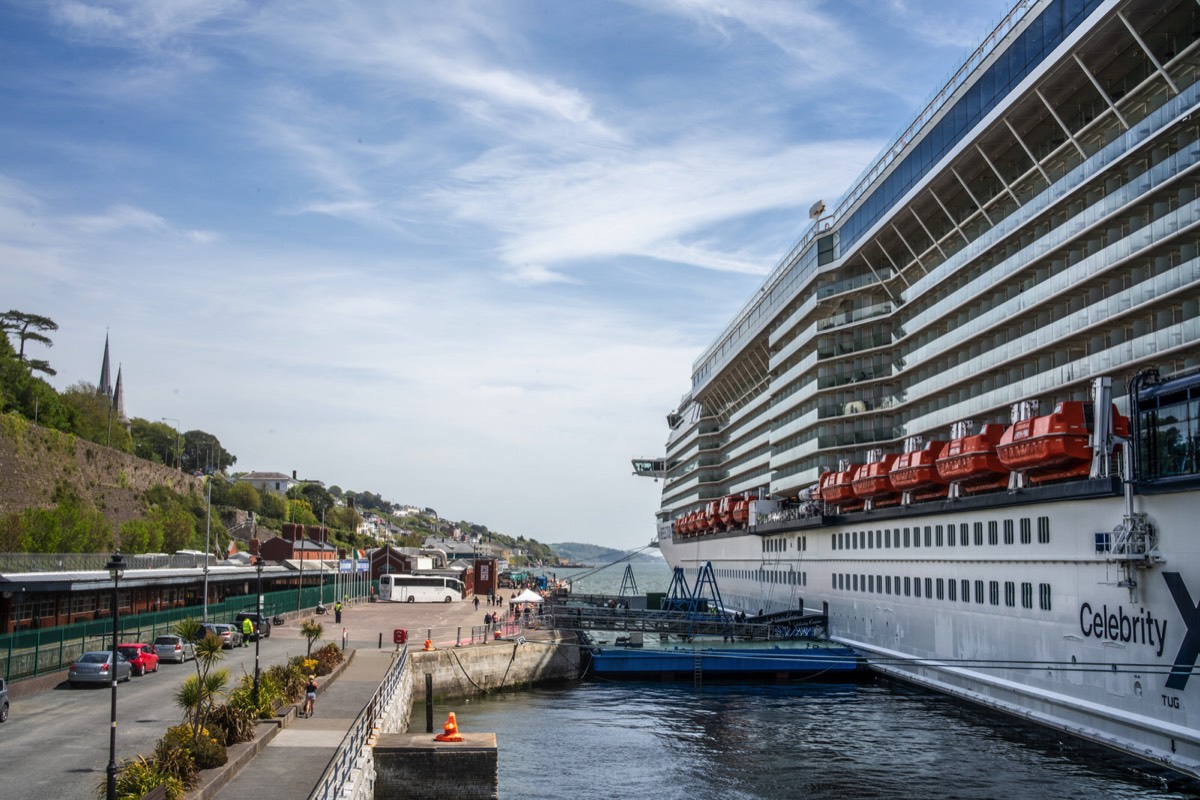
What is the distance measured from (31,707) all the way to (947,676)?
1425 inches

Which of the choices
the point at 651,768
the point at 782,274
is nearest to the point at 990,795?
the point at 651,768

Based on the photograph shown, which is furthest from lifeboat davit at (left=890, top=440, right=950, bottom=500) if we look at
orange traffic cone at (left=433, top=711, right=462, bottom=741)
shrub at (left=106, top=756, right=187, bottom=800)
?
shrub at (left=106, top=756, right=187, bottom=800)

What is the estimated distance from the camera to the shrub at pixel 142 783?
20562 mm

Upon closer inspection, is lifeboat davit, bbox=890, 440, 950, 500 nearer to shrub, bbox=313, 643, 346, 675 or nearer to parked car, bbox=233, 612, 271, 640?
shrub, bbox=313, 643, 346, 675

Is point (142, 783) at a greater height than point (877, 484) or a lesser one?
lesser

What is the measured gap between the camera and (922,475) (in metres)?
52.1

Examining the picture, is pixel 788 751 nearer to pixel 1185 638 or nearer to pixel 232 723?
pixel 1185 638

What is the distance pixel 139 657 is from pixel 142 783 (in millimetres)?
25123

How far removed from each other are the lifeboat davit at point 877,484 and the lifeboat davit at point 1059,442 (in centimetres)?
1435

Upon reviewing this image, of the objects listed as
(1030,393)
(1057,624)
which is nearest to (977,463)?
(1030,393)

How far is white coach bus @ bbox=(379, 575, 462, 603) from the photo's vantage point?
109 metres

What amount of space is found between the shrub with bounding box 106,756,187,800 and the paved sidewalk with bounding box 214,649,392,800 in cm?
145

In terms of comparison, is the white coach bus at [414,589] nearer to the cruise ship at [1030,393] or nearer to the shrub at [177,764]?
the cruise ship at [1030,393]

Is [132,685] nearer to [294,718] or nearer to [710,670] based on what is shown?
[294,718]
